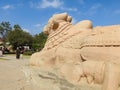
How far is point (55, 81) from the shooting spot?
456 cm

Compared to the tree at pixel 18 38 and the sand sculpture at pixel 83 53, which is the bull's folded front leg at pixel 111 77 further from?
the tree at pixel 18 38

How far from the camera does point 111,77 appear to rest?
3.47 meters

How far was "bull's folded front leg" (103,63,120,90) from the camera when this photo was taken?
3400 millimetres

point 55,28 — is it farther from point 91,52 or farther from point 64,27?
point 91,52

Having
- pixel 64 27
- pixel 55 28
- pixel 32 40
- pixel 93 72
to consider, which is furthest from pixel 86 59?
pixel 32 40

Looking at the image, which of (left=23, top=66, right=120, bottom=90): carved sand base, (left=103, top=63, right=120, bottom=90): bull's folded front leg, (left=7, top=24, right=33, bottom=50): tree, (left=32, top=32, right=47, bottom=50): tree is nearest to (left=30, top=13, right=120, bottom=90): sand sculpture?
(left=103, top=63, right=120, bottom=90): bull's folded front leg

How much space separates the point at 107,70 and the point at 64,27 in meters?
2.92

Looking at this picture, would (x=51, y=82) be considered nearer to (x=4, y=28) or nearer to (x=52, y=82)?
(x=52, y=82)

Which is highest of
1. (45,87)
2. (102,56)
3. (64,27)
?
(64,27)

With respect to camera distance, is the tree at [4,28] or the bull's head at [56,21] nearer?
the bull's head at [56,21]

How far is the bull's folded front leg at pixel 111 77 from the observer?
11.2ft

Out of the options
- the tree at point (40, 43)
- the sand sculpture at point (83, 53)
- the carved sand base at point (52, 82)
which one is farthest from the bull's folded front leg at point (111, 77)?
the tree at point (40, 43)

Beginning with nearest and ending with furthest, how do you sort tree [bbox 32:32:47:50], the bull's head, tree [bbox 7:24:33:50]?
1. the bull's head
2. tree [bbox 32:32:47:50]
3. tree [bbox 7:24:33:50]

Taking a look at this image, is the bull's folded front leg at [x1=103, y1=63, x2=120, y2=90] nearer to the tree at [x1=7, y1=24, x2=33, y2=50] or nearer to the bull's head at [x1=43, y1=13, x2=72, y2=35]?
the bull's head at [x1=43, y1=13, x2=72, y2=35]
